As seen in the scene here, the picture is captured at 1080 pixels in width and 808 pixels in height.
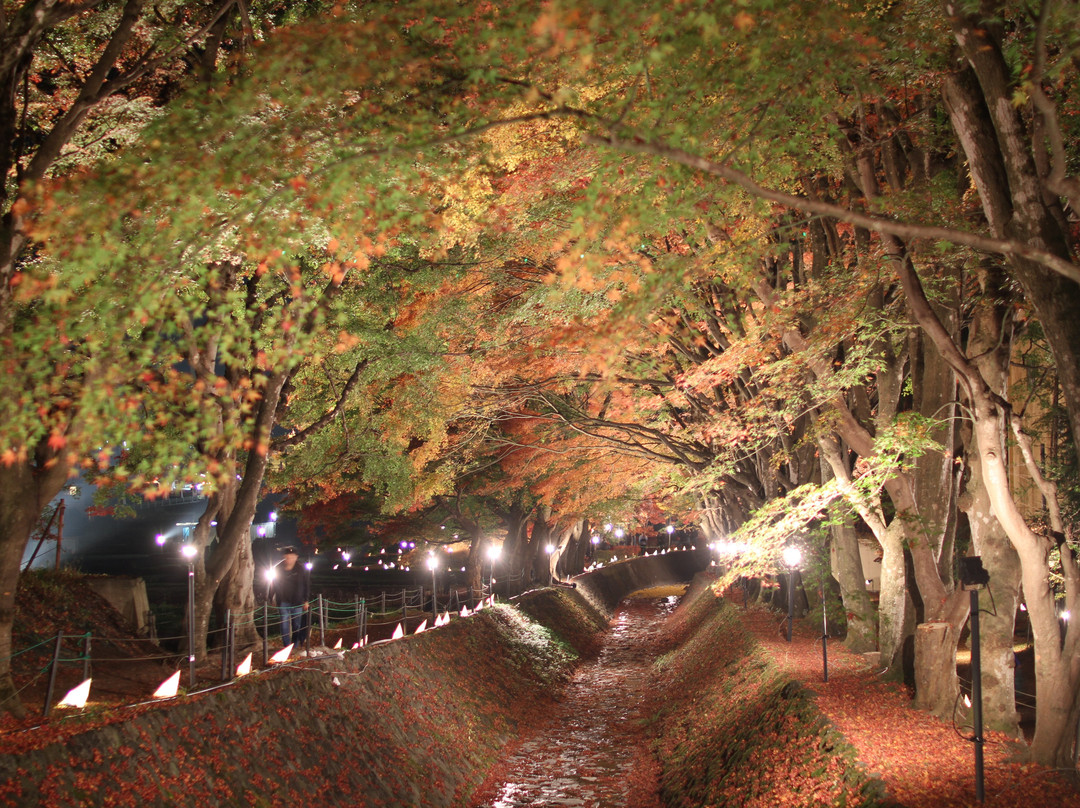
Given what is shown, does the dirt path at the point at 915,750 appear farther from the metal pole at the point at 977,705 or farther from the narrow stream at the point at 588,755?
the narrow stream at the point at 588,755

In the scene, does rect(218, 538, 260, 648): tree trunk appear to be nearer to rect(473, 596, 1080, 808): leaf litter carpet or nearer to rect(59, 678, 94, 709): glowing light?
rect(59, 678, 94, 709): glowing light

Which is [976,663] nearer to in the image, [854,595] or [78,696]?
[854,595]

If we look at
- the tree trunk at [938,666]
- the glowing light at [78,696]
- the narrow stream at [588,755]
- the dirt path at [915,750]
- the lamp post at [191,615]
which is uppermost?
the lamp post at [191,615]

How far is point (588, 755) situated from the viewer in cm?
1340

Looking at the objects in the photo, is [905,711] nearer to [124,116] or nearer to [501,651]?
[501,651]

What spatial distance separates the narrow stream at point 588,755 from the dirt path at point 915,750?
10.7ft

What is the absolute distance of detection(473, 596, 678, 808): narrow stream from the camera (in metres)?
11.2

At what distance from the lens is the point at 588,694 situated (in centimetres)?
1842

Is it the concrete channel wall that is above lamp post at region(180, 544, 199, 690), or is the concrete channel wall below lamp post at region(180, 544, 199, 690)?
below

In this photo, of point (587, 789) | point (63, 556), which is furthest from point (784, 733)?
point (63, 556)

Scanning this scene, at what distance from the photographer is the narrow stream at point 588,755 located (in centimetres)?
1125

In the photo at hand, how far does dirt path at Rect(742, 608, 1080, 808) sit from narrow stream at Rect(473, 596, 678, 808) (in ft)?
10.7

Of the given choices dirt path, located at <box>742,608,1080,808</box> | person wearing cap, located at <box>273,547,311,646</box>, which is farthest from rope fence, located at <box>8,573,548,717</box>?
dirt path, located at <box>742,608,1080,808</box>

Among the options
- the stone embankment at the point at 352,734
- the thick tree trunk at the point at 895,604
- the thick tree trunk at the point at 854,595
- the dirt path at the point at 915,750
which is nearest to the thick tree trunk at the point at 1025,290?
the dirt path at the point at 915,750
